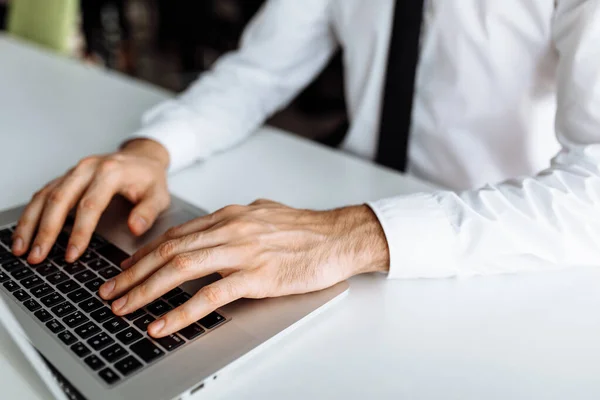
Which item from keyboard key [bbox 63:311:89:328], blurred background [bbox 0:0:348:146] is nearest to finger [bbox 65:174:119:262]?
keyboard key [bbox 63:311:89:328]

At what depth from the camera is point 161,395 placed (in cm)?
51

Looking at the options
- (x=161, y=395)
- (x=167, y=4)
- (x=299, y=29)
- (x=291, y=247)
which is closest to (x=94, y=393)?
(x=161, y=395)

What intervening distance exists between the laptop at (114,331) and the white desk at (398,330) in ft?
0.08

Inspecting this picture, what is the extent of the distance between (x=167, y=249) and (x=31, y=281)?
15cm

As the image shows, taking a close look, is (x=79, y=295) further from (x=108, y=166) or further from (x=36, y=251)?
(x=108, y=166)

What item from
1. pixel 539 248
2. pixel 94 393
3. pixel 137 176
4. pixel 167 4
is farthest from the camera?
pixel 167 4

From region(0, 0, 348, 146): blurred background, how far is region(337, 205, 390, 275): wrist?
6.79 ft

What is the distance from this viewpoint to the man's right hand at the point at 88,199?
0.71 meters

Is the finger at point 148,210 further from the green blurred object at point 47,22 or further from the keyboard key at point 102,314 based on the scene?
the green blurred object at point 47,22

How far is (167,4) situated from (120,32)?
478mm

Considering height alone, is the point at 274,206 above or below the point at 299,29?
below

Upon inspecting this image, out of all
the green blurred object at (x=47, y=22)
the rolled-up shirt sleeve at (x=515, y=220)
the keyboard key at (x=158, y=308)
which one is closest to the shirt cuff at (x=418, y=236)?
the rolled-up shirt sleeve at (x=515, y=220)

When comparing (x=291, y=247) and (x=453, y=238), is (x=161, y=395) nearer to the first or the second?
(x=291, y=247)

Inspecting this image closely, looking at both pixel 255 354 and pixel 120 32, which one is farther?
pixel 120 32
